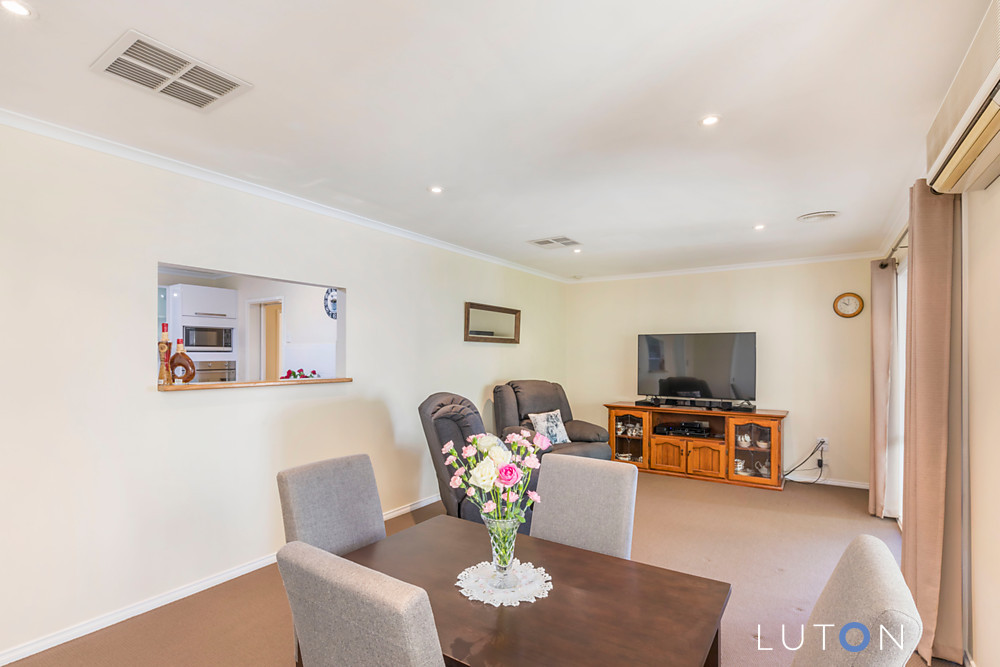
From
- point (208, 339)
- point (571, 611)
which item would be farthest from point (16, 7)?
point (208, 339)

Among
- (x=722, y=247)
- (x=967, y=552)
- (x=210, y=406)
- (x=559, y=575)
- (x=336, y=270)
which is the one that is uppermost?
(x=722, y=247)

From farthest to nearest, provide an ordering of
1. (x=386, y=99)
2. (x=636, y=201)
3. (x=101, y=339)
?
1. (x=636, y=201)
2. (x=101, y=339)
3. (x=386, y=99)

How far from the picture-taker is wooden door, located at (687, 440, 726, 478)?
5.55 metres

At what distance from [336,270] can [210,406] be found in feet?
4.23

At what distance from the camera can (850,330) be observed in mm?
5375

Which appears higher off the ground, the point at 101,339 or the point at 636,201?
the point at 636,201

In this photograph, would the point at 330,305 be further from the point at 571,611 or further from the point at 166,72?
the point at 571,611

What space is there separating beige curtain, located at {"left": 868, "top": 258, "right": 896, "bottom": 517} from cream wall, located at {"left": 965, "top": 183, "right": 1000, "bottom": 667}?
250cm

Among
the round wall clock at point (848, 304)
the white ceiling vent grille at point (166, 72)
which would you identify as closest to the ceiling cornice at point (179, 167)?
the white ceiling vent grille at point (166, 72)

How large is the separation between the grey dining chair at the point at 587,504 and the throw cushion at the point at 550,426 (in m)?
3.02

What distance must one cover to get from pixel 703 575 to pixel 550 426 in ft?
7.40

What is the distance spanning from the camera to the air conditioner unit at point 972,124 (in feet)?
5.02

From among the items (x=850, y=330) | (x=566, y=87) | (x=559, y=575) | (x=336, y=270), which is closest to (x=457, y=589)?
(x=559, y=575)

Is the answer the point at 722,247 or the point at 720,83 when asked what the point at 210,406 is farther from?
the point at 722,247
